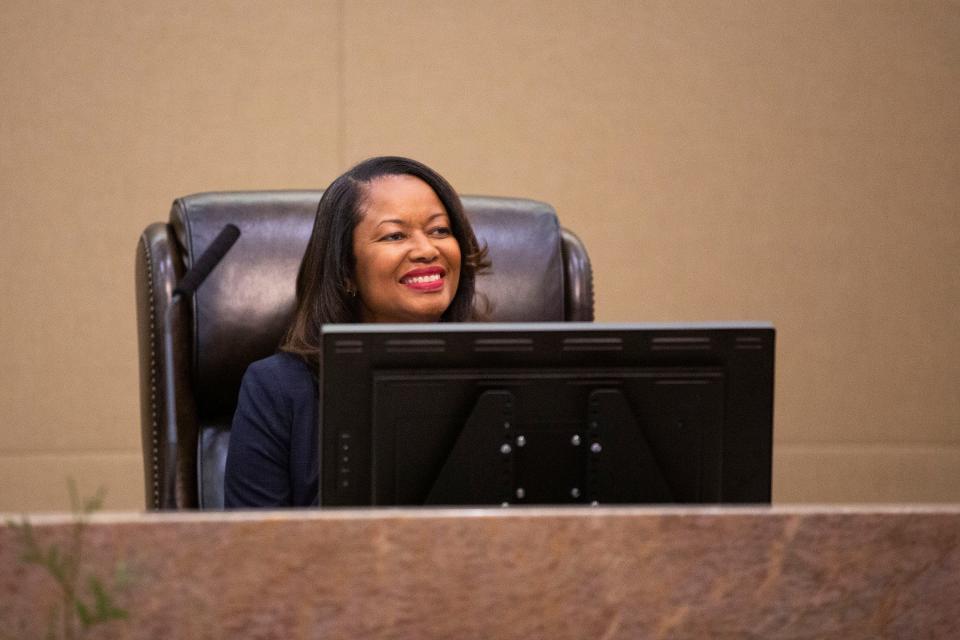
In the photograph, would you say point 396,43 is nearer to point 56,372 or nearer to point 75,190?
point 75,190

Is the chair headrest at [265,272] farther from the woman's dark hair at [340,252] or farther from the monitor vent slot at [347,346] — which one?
the monitor vent slot at [347,346]

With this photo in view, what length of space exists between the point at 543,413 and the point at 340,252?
70 centimetres

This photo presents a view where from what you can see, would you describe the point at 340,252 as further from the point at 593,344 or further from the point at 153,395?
the point at 593,344

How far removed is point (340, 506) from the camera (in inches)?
44.0

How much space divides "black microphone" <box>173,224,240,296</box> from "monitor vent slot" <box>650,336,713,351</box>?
26.9 inches

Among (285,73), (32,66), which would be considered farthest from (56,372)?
(285,73)

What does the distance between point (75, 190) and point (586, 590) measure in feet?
7.72

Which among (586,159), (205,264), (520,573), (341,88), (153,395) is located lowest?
(153,395)

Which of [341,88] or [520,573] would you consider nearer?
[520,573]

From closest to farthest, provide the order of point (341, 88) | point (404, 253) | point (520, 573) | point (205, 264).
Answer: point (520, 573) → point (205, 264) → point (404, 253) → point (341, 88)

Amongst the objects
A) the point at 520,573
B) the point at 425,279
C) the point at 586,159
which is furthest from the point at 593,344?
the point at 586,159

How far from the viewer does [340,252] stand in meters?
1.73

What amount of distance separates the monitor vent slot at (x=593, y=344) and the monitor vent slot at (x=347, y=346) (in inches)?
7.5

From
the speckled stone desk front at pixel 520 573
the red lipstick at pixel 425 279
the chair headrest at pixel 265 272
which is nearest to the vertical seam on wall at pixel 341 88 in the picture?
the chair headrest at pixel 265 272
